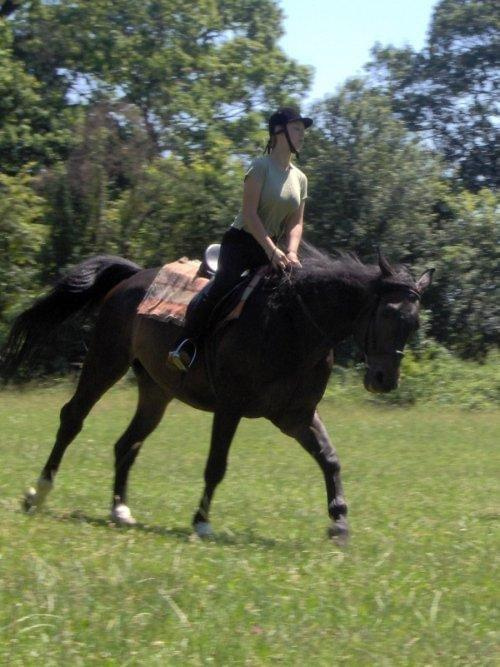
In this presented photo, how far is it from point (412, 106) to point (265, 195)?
33093mm

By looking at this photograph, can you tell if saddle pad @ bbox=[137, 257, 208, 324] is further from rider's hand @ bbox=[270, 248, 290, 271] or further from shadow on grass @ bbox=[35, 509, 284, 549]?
shadow on grass @ bbox=[35, 509, 284, 549]

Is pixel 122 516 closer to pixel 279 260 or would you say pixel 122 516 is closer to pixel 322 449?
pixel 322 449

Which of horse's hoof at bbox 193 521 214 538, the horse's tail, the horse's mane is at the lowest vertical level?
horse's hoof at bbox 193 521 214 538

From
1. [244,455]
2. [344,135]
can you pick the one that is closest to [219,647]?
[244,455]

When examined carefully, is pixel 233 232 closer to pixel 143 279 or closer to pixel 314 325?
pixel 314 325

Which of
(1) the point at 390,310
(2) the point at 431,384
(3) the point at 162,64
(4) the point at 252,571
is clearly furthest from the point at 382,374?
(3) the point at 162,64

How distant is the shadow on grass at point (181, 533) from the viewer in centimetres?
812

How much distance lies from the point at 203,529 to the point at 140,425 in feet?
5.71

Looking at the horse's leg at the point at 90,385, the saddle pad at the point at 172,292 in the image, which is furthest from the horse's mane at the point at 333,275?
the horse's leg at the point at 90,385

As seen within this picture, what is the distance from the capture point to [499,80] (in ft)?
131

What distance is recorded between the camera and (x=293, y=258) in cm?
852

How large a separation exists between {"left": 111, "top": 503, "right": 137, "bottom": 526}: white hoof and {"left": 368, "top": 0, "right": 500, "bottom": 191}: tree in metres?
31.2

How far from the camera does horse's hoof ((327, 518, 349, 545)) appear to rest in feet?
27.1

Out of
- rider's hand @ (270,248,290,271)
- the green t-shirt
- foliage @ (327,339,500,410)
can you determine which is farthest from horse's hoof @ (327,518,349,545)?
foliage @ (327,339,500,410)
